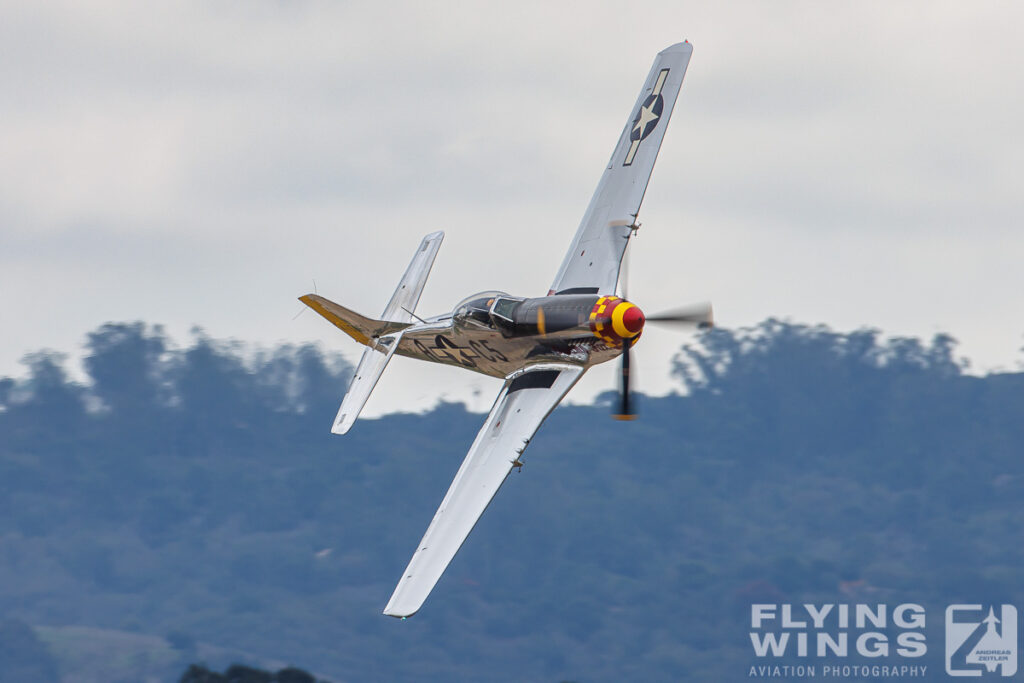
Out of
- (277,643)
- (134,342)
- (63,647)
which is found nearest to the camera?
(63,647)

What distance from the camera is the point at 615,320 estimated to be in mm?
27297

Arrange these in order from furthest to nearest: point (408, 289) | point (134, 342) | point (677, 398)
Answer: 1. point (677, 398)
2. point (134, 342)
3. point (408, 289)

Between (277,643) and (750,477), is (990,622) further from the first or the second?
(277,643)

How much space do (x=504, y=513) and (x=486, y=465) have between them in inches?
2166

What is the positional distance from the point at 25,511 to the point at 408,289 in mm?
50155

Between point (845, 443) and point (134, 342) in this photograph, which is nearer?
point (134, 342)

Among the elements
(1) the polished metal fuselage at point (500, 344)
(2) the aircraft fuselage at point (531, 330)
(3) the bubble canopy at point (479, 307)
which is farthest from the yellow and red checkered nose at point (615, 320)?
(3) the bubble canopy at point (479, 307)

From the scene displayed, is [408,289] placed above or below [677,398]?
below

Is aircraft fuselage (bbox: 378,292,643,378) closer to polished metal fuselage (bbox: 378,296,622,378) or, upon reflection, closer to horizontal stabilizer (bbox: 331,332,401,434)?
polished metal fuselage (bbox: 378,296,622,378)

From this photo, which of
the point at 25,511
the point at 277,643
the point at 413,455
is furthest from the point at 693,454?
the point at 25,511

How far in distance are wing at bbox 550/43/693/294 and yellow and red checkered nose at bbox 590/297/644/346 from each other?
6.62 feet

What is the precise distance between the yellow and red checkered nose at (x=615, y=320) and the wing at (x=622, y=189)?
202 centimetres

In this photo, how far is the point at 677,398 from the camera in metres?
91.2

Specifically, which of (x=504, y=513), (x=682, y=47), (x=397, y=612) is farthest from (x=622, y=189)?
(x=504, y=513)
